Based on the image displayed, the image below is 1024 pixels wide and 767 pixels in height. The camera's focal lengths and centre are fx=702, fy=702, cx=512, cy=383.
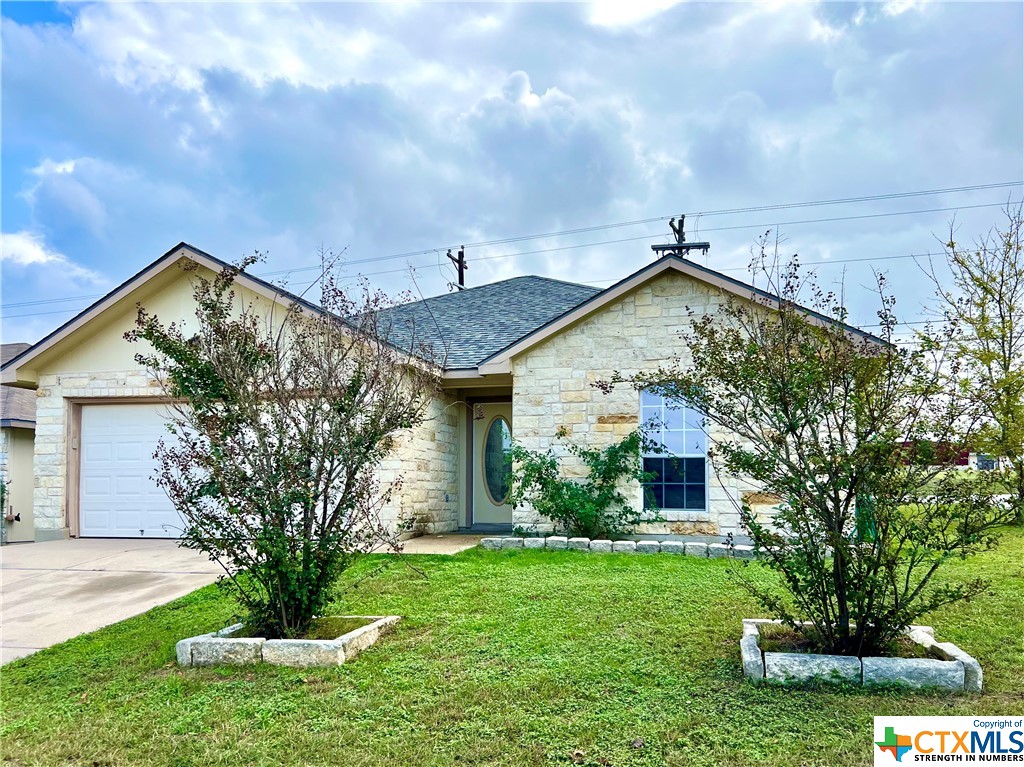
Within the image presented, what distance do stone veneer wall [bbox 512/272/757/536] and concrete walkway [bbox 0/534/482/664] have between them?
226cm

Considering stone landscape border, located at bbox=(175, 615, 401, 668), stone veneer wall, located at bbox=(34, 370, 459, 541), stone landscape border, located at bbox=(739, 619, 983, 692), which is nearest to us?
stone landscape border, located at bbox=(739, 619, 983, 692)

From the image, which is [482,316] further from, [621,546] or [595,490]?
[621,546]

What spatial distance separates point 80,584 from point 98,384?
16.6 ft

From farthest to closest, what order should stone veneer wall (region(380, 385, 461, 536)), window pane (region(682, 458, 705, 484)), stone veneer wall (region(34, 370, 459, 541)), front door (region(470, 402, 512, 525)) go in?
front door (region(470, 402, 512, 525)) < stone veneer wall (region(34, 370, 459, 541)) < stone veneer wall (region(380, 385, 461, 536)) < window pane (region(682, 458, 705, 484))

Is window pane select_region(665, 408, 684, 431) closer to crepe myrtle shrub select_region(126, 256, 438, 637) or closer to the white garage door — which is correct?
crepe myrtle shrub select_region(126, 256, 438, 637)

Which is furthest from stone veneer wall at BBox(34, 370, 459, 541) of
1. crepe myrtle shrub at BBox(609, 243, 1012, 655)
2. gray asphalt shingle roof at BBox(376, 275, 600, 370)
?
crepe myrtle shrub at BBox(609, 243, 1012, 655)

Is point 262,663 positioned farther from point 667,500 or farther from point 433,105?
point 433,105

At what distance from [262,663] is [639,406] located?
24.0 ft

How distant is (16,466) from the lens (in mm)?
14914

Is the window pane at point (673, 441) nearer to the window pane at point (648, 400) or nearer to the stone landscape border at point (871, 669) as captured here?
the window pane at point (648, 400)

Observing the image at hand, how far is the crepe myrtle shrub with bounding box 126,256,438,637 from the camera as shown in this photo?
523cm

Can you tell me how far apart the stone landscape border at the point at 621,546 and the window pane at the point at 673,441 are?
4.80 feet

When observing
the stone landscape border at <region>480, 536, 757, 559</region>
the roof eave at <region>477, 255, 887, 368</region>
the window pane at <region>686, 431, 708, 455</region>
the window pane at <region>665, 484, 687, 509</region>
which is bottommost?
the stone landscape border at <region>480, 536, 757, 559</region>

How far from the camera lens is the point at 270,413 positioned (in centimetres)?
550
